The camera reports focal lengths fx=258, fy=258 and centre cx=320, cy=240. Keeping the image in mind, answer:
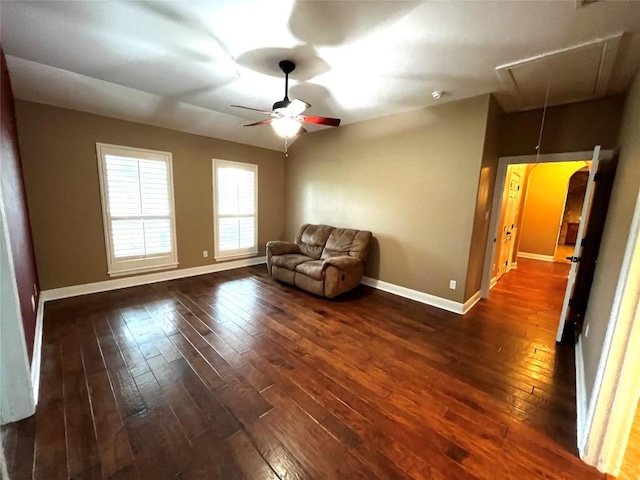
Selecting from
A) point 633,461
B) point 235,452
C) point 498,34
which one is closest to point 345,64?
point 498,34

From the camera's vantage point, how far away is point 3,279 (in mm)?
1503

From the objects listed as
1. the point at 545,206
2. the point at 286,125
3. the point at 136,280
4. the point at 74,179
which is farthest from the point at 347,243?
the point at 545,206

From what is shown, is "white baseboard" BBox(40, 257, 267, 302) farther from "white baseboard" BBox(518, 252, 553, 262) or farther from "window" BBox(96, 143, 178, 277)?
"white baseboard" BBox(518, 252, 553, 262)

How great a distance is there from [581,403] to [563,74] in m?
2.86

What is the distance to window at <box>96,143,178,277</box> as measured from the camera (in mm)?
3691

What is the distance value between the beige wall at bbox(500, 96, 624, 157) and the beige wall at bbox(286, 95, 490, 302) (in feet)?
2.66

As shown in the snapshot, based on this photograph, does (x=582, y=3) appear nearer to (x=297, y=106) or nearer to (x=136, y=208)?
(x=297, y=106)

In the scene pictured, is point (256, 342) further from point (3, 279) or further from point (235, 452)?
point (3, 279)

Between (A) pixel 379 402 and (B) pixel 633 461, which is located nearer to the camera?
(B) pixel 633 461

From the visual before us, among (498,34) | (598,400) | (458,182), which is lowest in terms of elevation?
(598,400)

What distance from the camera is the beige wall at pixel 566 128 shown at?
2902mm

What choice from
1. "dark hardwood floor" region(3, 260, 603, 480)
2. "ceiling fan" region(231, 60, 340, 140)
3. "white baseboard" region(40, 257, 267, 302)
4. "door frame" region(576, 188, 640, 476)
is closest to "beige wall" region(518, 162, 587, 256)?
"dark hardwood floor" region(3, 260, 603, 480)

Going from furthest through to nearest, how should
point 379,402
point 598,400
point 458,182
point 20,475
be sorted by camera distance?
point 458,182
point 379,402
point 598,400
point 20,475

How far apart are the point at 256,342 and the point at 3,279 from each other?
1.81 meters
